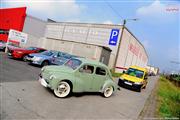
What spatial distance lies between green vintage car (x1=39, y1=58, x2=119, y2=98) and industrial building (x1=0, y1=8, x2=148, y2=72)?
1550 cm

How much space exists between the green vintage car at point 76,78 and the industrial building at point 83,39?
15501mm

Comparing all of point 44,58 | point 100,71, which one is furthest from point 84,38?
point 100,71

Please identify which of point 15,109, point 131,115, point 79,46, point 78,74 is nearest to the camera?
point 15,109

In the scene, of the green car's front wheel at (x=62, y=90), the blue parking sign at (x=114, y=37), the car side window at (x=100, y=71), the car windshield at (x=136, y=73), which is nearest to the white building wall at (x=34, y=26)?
the blue parking sign at (x=114, y=37)

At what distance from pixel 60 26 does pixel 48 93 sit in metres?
33.0

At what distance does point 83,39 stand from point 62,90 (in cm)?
2782

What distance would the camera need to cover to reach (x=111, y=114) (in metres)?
7.95

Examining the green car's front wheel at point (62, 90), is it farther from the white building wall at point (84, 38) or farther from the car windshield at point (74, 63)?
the white building wall at point (84, 38)

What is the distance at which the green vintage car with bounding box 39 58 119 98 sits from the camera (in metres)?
8.66

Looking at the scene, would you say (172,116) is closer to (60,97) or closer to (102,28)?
(60,97)

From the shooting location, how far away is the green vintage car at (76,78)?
28.4 feet

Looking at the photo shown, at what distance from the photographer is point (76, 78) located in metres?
9.16

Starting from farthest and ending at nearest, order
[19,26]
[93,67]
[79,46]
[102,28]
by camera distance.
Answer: [19,26]
[102,28]
[79,46]
[93,67]

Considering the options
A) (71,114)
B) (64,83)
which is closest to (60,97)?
(64,83)
